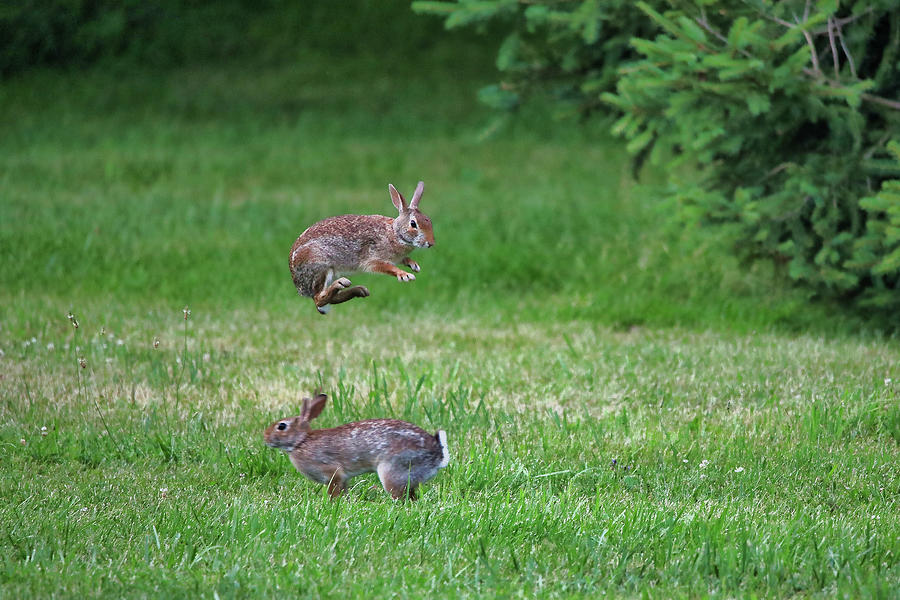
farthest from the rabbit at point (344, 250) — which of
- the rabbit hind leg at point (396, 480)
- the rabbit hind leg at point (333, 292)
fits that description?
the rabbit hind leg at point (396, 480)

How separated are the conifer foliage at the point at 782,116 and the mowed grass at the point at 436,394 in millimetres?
786

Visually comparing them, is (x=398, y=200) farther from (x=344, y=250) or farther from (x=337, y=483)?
(x=337, y=483)

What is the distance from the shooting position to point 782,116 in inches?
369

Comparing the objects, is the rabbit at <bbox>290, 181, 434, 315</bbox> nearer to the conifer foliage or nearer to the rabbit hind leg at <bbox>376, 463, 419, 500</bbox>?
the rabbit hind leg at <bbox>376, 463, 419, 500</bbox>

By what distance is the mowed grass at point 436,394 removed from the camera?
16.5ft

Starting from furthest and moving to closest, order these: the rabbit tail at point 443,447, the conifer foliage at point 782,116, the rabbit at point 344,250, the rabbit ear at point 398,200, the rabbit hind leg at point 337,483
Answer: the conifer foliage at point 782,116 < the rabbit hind leg at point 337,483 < the rabbit tail at point 443,447 < the rabbit at point 344,250 < the rabbit ear at point 398,200

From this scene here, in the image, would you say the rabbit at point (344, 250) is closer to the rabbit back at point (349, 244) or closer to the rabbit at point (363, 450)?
the rabbit back at point (349, 244)

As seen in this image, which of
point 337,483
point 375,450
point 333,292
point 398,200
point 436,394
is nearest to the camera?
point 398,200

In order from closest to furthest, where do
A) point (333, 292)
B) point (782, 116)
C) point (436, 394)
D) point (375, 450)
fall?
1. point (333, 292)
2. point (375, 450)
3. point (436, 394)
4. point (782, 116)

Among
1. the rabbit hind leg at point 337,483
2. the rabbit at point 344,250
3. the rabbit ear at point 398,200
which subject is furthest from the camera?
the rabbit hind leg at point 337,483

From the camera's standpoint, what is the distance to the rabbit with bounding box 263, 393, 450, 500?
18.8 ft

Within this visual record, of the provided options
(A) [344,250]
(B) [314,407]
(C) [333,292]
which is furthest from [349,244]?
(B) [314,407]

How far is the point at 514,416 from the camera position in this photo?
739 centimetres

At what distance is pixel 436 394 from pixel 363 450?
2092 mm
